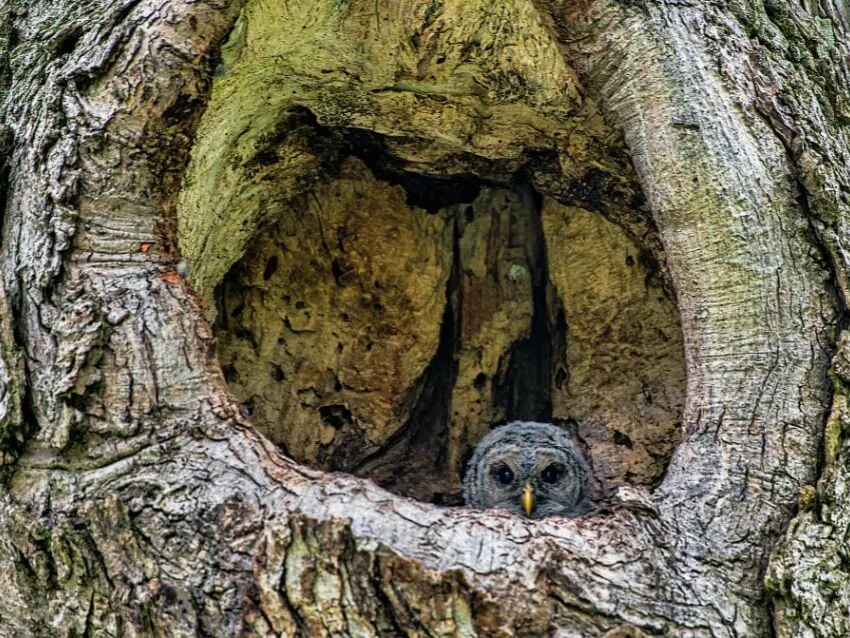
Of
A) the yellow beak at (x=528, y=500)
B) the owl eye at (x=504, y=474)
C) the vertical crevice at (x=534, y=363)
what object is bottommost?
the yellow beak at (x=528, y=500)

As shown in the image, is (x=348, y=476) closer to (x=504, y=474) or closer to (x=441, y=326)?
(x=504, y=474)

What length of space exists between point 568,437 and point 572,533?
1.60 meters

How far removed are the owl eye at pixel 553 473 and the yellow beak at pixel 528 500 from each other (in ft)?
0.46

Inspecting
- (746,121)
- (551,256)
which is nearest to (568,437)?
(551,256)

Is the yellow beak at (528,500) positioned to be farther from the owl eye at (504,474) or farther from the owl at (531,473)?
the owl eye at (504,474)

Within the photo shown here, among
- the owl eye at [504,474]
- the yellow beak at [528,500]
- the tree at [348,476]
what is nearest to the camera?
the tree at [348,476]

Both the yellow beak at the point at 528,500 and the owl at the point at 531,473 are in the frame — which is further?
the owl at the point at 531,473

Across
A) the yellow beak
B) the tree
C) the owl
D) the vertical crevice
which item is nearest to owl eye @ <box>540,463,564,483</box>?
the owl

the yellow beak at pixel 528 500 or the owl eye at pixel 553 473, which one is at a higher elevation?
the owl eye at pixel 553 473

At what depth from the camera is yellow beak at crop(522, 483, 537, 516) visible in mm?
3785

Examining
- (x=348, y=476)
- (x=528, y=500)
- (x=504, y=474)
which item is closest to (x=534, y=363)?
(x=504, y=474)

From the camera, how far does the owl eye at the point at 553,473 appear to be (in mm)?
3957

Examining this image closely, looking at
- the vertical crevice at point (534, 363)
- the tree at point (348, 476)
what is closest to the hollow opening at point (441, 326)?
the vertical crevice at point (534, 363)

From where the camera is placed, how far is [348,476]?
251cm
